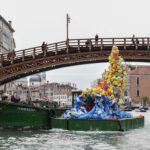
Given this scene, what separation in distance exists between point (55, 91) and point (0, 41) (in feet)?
364

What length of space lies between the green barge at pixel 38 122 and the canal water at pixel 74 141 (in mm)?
606

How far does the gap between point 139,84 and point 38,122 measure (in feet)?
Answer: 252

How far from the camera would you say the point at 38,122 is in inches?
969

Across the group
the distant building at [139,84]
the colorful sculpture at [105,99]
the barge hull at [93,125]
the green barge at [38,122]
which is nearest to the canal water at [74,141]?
the barge hull at [93,125]

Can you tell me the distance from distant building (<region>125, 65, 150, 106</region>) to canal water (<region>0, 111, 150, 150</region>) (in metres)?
76.9

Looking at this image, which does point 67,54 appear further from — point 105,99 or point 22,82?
point 22,82

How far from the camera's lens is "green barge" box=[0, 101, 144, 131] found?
22.9 metres

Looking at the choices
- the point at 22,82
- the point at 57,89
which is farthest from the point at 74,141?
the point at 22,82

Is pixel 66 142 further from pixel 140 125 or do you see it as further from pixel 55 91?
pixel 55 91

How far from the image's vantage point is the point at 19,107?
77.0 feet

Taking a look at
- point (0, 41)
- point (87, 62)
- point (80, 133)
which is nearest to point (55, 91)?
point (0, 41)

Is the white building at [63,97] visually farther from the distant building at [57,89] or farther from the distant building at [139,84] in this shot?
the distant building at [139,84]

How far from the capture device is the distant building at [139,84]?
97.9 meters

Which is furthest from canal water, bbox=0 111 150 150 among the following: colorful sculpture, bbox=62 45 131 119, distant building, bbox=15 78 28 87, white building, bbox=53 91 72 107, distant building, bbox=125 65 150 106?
distant building, bbox=15 78 28 87
